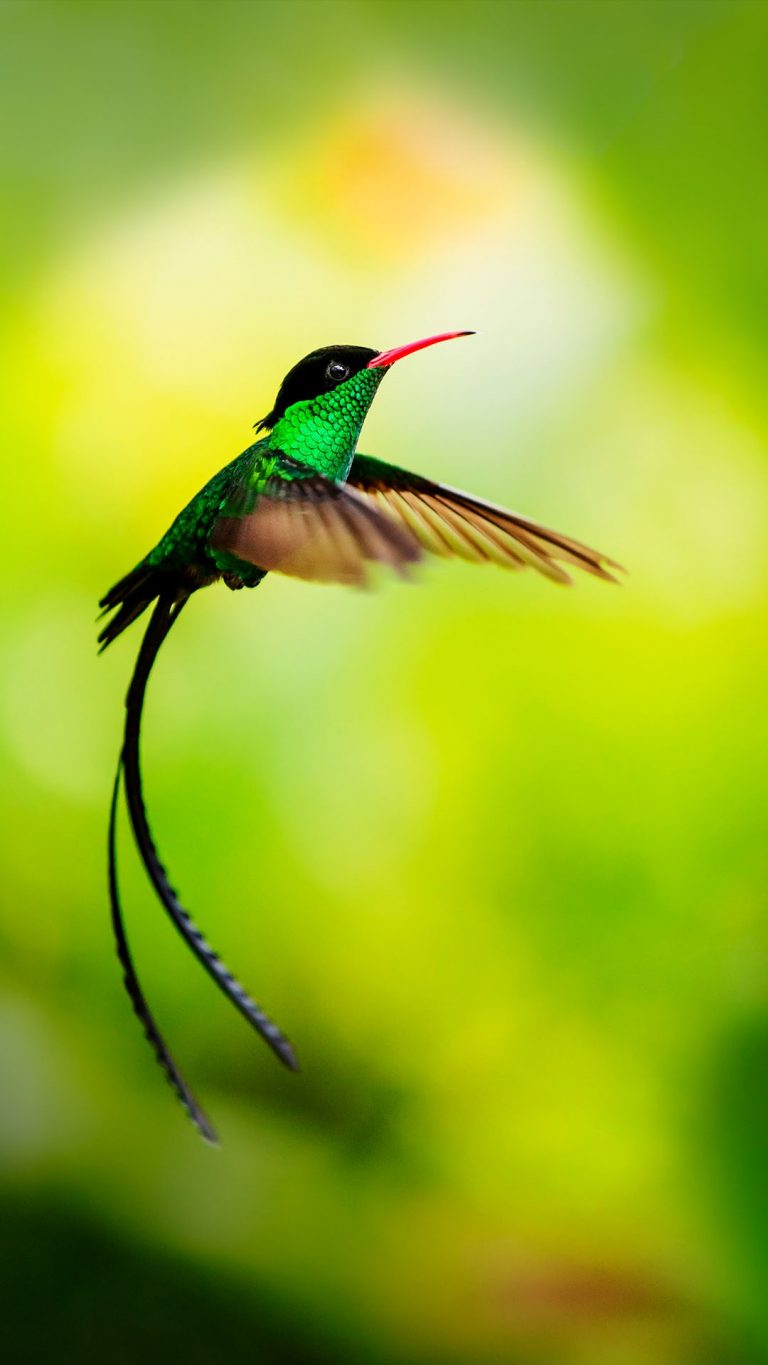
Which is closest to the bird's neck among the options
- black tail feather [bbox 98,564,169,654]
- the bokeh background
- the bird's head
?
the bird's head

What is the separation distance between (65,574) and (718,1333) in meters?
1.03

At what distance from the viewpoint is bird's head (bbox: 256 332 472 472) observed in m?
0.68

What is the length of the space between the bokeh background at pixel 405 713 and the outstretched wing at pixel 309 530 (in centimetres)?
65

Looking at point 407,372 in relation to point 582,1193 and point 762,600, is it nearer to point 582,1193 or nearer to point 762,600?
point 762,600

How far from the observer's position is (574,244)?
1338 mm

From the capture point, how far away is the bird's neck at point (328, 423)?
0.68 meters

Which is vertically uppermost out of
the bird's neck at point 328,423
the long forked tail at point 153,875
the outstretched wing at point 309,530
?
the bird's neck at point 328,423

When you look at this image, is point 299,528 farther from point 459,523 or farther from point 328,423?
point 459,523

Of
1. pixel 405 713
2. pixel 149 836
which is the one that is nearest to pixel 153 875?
pixel 149 836

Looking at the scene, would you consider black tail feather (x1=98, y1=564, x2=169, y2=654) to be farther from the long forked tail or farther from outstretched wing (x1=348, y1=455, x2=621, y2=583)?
outstretched wing (x1=348, y1=455, x2=621, y2=583)

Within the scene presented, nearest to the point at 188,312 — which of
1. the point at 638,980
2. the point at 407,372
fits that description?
the point at 407,372

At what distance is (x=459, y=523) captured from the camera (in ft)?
2.62

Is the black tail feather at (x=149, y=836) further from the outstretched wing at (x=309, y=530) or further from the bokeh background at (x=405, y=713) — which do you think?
the bokeh background at (x=405, y=713)

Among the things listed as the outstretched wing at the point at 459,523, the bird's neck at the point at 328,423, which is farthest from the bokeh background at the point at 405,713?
the bird's neck at the point at 328,423
